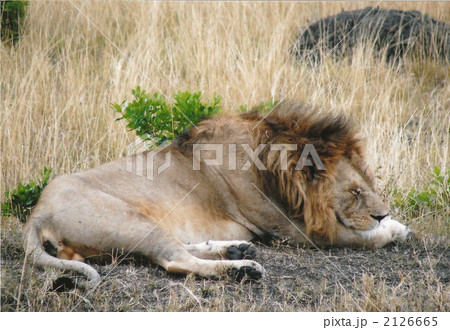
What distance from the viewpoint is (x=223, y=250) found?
3875mm

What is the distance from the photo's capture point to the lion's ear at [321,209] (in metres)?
4.30

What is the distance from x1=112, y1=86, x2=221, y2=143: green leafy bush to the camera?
206 inches

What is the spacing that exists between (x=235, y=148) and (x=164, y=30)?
5615 mm

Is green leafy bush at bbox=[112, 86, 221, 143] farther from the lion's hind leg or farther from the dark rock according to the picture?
the dark rock

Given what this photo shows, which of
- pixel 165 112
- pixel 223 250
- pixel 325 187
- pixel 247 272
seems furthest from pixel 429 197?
pixel 247 272

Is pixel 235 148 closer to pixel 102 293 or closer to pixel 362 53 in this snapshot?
pixel 102 293

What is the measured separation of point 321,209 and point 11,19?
661 cm

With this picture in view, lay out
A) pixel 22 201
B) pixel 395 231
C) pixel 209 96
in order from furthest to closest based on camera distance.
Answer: pixel 209 96 < pixel 22 201 < pixel 395 231

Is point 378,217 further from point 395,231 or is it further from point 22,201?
point 22,201

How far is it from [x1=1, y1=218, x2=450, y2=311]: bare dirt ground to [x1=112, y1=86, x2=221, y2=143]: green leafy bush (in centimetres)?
155

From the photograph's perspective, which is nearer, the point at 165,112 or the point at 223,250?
the point at 223,250

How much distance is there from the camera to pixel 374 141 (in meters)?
6.51

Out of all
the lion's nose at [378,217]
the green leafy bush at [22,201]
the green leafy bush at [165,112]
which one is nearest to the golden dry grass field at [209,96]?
the green leafy bush at [22,201]

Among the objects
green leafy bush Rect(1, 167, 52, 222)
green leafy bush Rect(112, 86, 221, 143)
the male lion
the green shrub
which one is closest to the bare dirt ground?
the male lion
